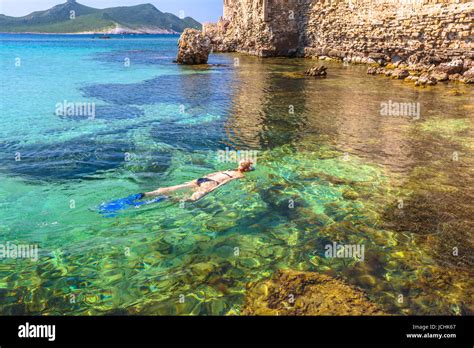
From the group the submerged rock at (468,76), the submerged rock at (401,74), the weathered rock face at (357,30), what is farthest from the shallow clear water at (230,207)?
the weathered rock face at (357,30)

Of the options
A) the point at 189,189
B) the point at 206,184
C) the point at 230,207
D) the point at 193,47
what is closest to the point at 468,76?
the point at 206,184

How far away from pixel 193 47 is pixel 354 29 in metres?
16.7

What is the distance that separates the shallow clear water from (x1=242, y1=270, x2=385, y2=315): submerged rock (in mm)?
186

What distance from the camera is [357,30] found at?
34.9 m

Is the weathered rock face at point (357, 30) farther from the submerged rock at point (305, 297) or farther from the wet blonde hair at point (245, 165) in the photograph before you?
the submerged rock at point (305, 297)

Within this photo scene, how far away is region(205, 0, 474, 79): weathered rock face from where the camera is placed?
2375cm

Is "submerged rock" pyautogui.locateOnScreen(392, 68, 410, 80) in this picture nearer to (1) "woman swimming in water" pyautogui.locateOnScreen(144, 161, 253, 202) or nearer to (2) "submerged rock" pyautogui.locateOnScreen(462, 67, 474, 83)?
(2) "submerged rock" pyautogui.locateOnScreen(462, 67, 474, 83)

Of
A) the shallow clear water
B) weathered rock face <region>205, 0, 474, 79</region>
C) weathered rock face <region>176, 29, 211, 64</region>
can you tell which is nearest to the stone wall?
weathered rock face <region>205, 0, 474, 79</region>

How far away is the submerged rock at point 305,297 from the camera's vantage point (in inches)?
175

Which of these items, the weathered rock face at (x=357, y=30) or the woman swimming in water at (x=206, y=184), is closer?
the woman swimming in water at (x=206, y=184)

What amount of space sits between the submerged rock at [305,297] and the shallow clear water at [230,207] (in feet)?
0.61

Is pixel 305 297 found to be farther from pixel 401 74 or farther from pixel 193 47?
pixel 193 47

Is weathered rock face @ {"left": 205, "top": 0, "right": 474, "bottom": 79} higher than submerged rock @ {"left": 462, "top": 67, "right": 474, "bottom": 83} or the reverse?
higher
